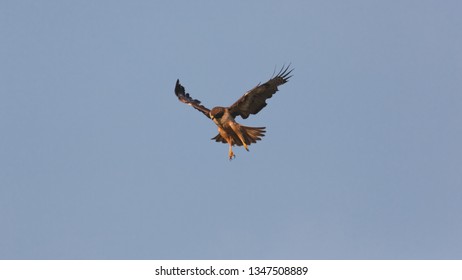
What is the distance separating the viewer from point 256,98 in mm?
49875

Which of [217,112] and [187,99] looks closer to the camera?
[217,112]

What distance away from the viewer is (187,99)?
2071 inches

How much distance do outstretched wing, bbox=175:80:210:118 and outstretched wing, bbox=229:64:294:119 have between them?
4.63 feet

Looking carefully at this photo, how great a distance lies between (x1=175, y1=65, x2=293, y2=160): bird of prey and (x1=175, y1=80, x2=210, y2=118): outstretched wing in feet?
3.27

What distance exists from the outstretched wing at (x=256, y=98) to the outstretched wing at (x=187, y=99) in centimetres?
141

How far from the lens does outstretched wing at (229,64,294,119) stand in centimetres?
4953

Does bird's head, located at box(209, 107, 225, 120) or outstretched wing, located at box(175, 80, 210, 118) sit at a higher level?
outstretched wing, located at box(175, 80, 210, 118)

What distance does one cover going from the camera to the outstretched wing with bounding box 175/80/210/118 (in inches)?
2030

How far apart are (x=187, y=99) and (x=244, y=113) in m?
3.00

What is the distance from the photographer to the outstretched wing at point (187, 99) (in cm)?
5156

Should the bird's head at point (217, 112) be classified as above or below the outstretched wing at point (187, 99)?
below
